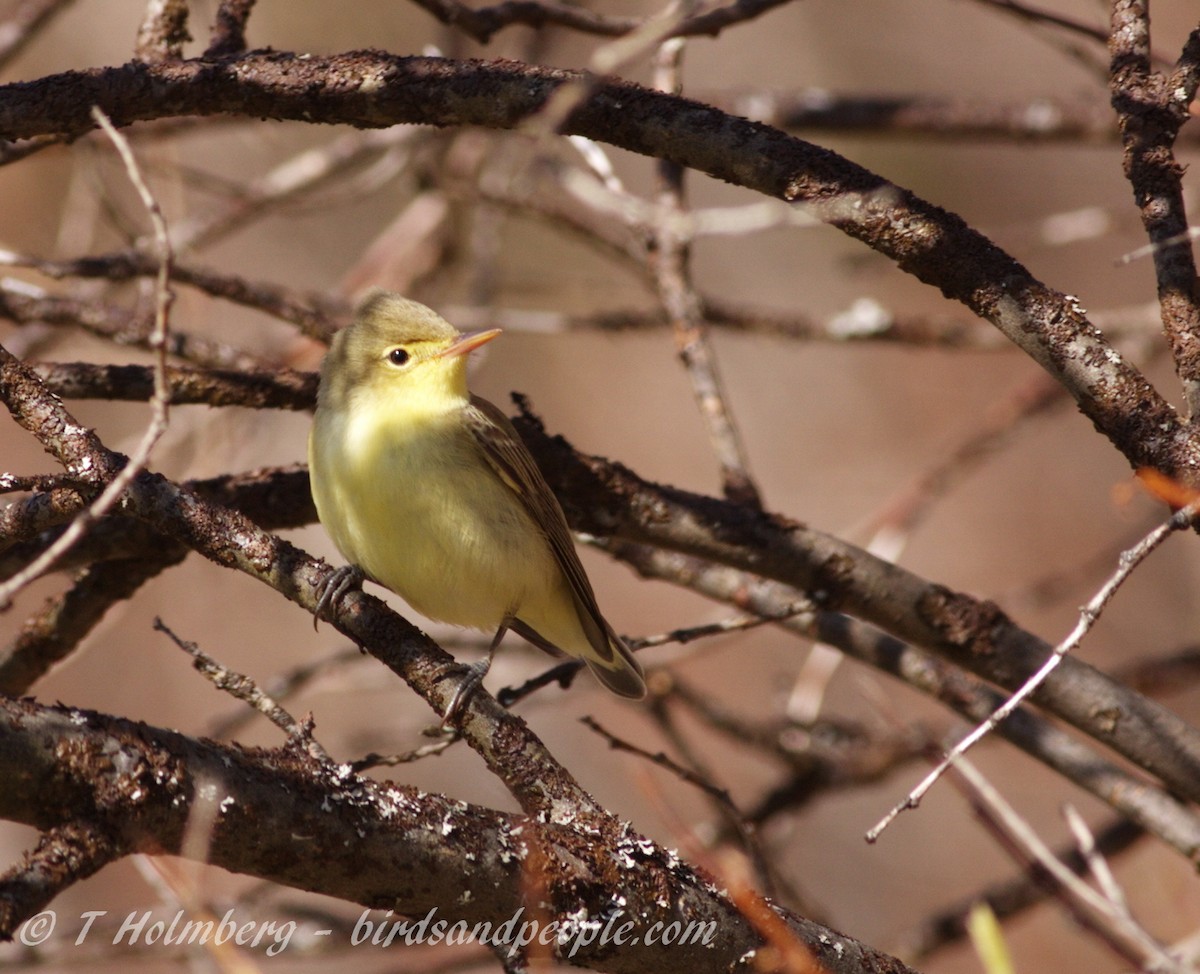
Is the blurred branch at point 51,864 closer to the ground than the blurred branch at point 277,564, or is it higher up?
closer to the ground

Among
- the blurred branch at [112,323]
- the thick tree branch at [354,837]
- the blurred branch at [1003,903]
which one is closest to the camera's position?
the thick tree branch at [354,837]

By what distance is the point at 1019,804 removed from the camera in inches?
308

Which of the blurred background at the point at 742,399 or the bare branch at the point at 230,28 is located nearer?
the bare branch at the point at 230,28

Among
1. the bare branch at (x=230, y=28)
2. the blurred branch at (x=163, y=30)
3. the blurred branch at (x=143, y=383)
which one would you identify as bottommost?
the blurred branch at (x=143, y=383)

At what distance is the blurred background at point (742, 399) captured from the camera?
22.9 ft

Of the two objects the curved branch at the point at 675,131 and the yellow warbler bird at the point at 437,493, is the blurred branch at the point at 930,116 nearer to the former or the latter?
the yellow warbler bird at the point at 437,493

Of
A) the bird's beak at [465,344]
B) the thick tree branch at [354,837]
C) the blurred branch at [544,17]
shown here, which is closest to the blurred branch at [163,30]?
the blurred branch at [544,17]

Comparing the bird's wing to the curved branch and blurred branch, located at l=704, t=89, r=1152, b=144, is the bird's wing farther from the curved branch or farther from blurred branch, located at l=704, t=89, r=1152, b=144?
blurred branch, located at l=704, t=89, r=1152, b=144

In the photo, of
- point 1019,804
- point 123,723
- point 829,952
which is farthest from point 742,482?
point 1019,804

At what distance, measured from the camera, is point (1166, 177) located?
257 centimetres

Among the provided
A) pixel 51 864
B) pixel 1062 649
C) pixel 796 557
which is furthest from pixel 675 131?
pixel 51 864

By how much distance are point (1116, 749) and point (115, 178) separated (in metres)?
7.31

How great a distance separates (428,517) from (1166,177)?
2.12 metres

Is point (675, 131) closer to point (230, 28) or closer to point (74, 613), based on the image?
point (230, 28)
